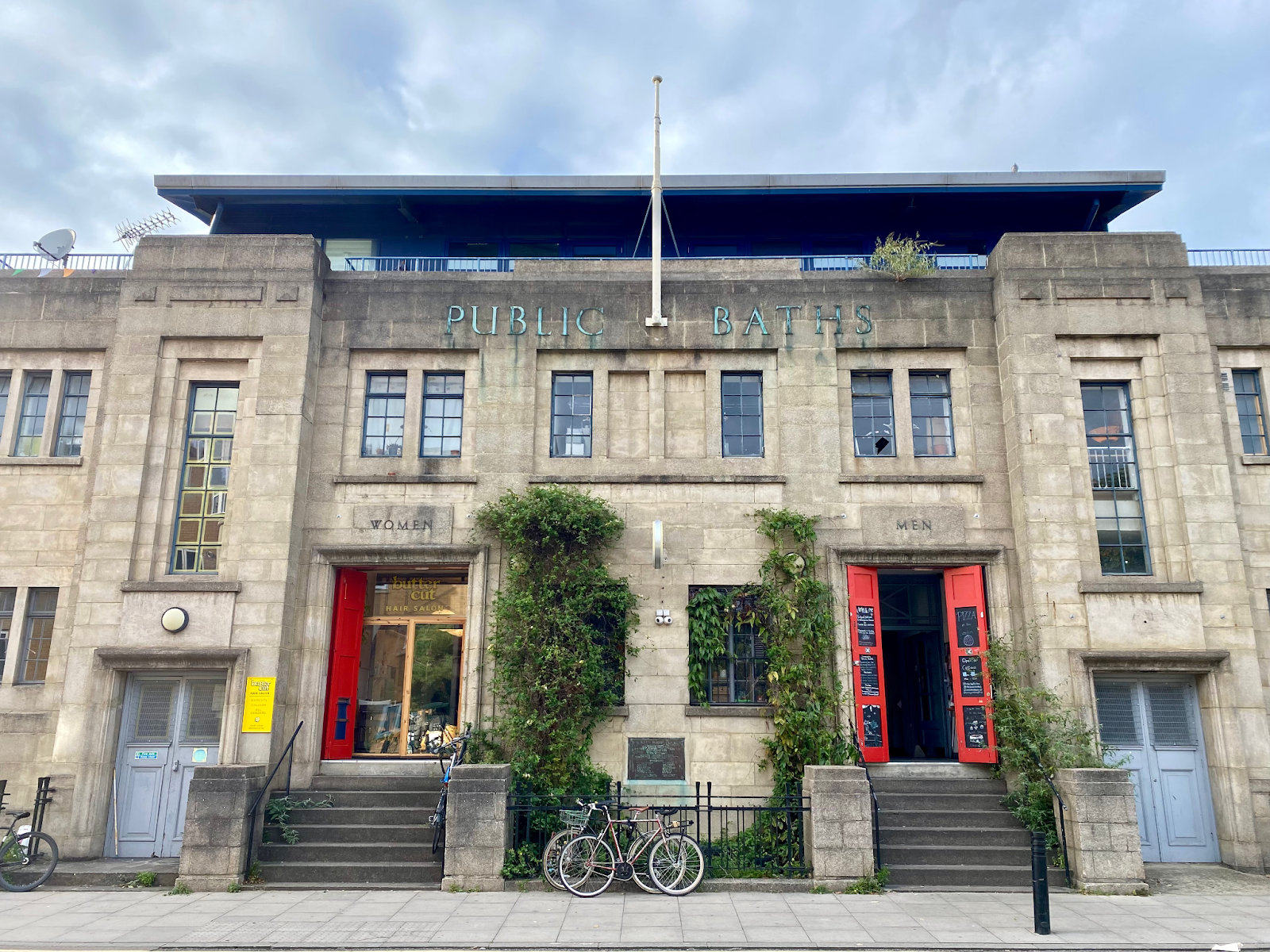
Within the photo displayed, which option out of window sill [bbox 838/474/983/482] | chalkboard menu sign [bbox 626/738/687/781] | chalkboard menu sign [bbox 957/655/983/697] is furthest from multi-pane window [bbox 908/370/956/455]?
chalkboard menu sign [bbox 626/738/687/781]

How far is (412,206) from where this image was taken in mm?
19391

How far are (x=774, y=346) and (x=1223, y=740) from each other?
30.2 ft

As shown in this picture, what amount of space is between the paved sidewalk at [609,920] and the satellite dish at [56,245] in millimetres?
11227

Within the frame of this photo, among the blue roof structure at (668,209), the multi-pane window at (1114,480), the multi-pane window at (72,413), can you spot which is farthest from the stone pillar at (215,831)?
the multi-pane window at (1114,480)

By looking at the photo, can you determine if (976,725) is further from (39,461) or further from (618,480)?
(39,461)

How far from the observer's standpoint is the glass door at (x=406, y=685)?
14562mm

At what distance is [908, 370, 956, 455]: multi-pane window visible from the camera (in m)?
15.0

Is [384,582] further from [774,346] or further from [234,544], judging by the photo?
[774,346]

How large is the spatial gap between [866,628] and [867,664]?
1.92 ft

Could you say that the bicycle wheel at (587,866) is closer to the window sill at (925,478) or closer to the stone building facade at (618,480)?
the stone building facade at (618,480)

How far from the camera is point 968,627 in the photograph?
14.0 metres

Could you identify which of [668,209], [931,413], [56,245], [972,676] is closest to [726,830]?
[972,676]

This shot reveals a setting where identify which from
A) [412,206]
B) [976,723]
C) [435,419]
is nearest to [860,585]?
[976,723]

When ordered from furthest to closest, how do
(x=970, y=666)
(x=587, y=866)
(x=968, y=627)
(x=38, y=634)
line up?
(x=38, y=634) < (x=968, y=627) < (x=970, y=666) < (x=587, y=866)
